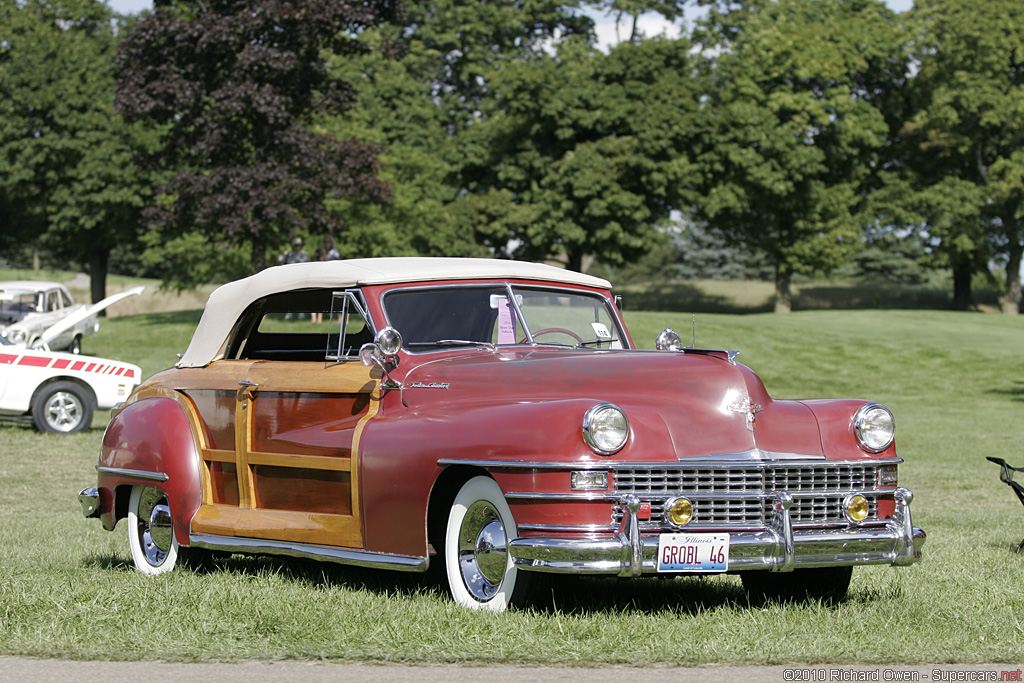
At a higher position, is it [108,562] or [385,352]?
[385,352]

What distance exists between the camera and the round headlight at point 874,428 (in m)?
6.39

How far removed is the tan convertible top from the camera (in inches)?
290

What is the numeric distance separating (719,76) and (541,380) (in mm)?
51423

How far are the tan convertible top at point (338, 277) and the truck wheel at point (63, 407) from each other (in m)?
10.6

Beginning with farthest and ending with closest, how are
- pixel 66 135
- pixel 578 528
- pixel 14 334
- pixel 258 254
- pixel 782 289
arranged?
pixel 782 289, pixel 66 135, pixel 258 254, pixel 14 334, pixel 578 528

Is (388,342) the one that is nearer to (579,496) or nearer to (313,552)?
(313,552)

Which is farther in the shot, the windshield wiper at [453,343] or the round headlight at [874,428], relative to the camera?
the windshield wiper at [453,343]

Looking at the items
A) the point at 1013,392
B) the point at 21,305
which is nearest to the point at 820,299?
the point at 1013,392

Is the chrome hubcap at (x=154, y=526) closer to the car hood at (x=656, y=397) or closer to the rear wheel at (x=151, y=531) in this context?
the rear wheel at (x=151, y=531)

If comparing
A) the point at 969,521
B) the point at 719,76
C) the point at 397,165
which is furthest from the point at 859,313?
the point at 969,521

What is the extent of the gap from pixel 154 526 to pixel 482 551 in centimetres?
288

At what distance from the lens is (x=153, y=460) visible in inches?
311

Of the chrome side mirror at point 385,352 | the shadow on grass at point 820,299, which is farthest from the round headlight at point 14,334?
the shadow on grass at point 820,299

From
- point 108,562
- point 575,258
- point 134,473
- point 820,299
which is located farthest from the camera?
point 820,299
